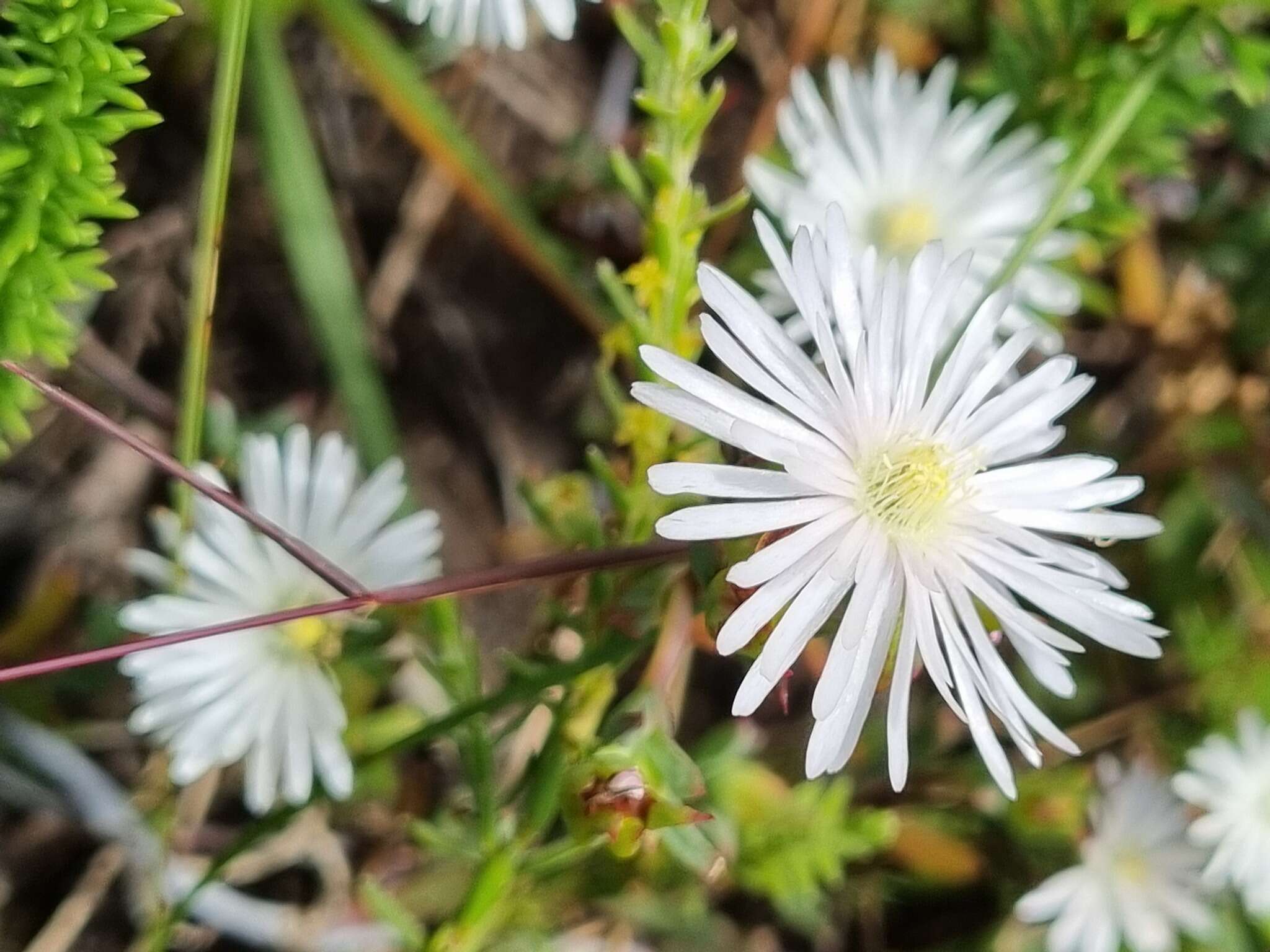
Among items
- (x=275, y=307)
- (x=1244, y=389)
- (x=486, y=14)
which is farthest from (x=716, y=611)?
(x=1244, y=389)

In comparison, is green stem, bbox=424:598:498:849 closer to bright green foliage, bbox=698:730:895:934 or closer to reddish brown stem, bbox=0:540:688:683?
reddish brown stem, bbox=0:540:688:683

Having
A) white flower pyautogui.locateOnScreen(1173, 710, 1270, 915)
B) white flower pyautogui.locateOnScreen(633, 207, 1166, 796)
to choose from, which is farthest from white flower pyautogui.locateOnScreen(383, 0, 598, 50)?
white flower pyautogui.locateOnScreen(1173, 710, 1270, 915)

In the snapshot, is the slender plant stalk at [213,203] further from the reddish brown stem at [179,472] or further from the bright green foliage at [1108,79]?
the bright green foliage at [1108,79]

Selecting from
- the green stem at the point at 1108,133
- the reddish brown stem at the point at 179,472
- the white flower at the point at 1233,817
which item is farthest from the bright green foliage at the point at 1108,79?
the reddish brown stem at the point at 179,472

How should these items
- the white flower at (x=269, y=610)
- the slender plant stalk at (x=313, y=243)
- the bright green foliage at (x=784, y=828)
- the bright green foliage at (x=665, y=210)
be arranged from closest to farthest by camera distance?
the bright green foliage at (x=665, y=210), the white flower at (x=269, y=610), the bright green foliage at (x=784, y=828), the slender plant stalk at (x=313, y=243)

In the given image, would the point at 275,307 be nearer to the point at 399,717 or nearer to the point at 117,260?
the point at 117,260

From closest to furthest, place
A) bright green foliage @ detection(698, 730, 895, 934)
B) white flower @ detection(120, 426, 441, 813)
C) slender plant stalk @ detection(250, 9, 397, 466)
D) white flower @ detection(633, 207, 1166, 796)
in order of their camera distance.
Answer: white flower @ detection(633, 207, 1166, 796), white flower @ detection(120, 426, 441, 813), bright green foliage @ detection(698, 730, 895, 934), slender plant stalk @ detection(250, 9, 397, 466)
